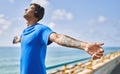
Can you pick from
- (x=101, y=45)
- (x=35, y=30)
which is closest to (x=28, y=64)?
(x=35, y=30)

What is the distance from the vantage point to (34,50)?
3508mm

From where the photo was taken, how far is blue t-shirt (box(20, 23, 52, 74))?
347 cm

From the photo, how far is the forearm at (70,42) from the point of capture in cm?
306

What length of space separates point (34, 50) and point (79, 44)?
1.91ft

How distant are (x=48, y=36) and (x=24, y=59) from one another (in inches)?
15.9

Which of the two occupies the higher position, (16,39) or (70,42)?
(16,39)

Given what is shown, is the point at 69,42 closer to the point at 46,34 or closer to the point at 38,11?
the point at 46,34

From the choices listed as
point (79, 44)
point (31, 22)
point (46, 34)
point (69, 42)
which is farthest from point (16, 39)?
point (79, 44)

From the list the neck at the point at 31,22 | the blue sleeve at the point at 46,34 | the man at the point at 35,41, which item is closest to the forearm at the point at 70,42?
the man at the point at 35,41

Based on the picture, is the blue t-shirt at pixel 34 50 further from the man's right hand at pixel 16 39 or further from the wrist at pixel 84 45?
the man's right hand at pixel 16 39

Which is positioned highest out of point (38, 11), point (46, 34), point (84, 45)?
point (38, 11)

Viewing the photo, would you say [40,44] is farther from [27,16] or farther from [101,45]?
[101,45]

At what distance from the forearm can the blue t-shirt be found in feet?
0.66

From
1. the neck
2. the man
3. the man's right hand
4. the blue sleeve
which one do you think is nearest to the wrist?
the man
